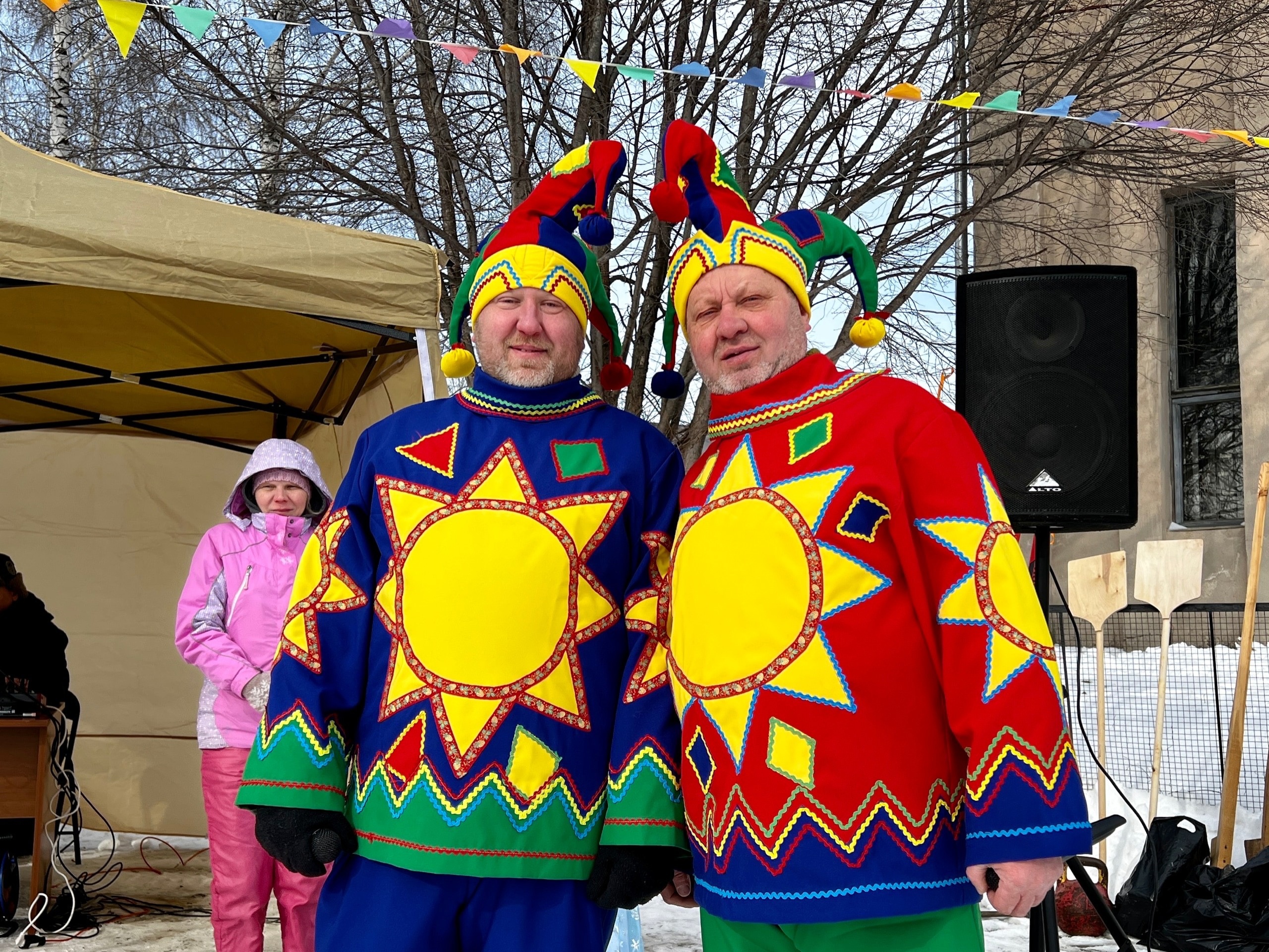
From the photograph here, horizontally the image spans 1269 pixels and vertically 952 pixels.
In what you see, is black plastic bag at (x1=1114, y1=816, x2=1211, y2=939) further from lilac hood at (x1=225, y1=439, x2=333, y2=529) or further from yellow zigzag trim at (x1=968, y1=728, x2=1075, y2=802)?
lilac hood at (x1=225, y1=439, x2=333, y2=529)

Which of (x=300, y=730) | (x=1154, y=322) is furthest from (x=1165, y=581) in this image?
(x=1154, y=322)

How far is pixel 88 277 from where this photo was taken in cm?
329

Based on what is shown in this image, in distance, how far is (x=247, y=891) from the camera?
3473 millimetres

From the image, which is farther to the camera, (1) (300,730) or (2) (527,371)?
(2) (527,371)

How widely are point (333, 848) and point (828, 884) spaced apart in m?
0.80

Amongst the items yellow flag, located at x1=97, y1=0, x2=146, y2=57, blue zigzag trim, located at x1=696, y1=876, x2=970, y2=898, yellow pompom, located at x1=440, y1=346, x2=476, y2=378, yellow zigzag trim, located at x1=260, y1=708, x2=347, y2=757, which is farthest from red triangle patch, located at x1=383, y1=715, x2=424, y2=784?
yellow flag, located at x1=97, y1=0, x2=146, y2=57

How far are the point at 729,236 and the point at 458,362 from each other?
684 mm

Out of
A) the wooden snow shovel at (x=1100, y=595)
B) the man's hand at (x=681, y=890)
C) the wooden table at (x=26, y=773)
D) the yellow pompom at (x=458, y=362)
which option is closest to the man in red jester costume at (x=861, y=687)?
the man's hand at (x=681, y=890)

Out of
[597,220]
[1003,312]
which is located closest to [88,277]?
[597,220]

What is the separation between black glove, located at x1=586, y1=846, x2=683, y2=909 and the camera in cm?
185

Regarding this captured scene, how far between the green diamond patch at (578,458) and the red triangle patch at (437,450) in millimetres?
180

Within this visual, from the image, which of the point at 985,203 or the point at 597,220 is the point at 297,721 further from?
the point at 985,203

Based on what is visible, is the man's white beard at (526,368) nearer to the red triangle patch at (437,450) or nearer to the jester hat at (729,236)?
the red triangle patch at (437,450)

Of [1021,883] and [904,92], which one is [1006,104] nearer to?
[904,92]
